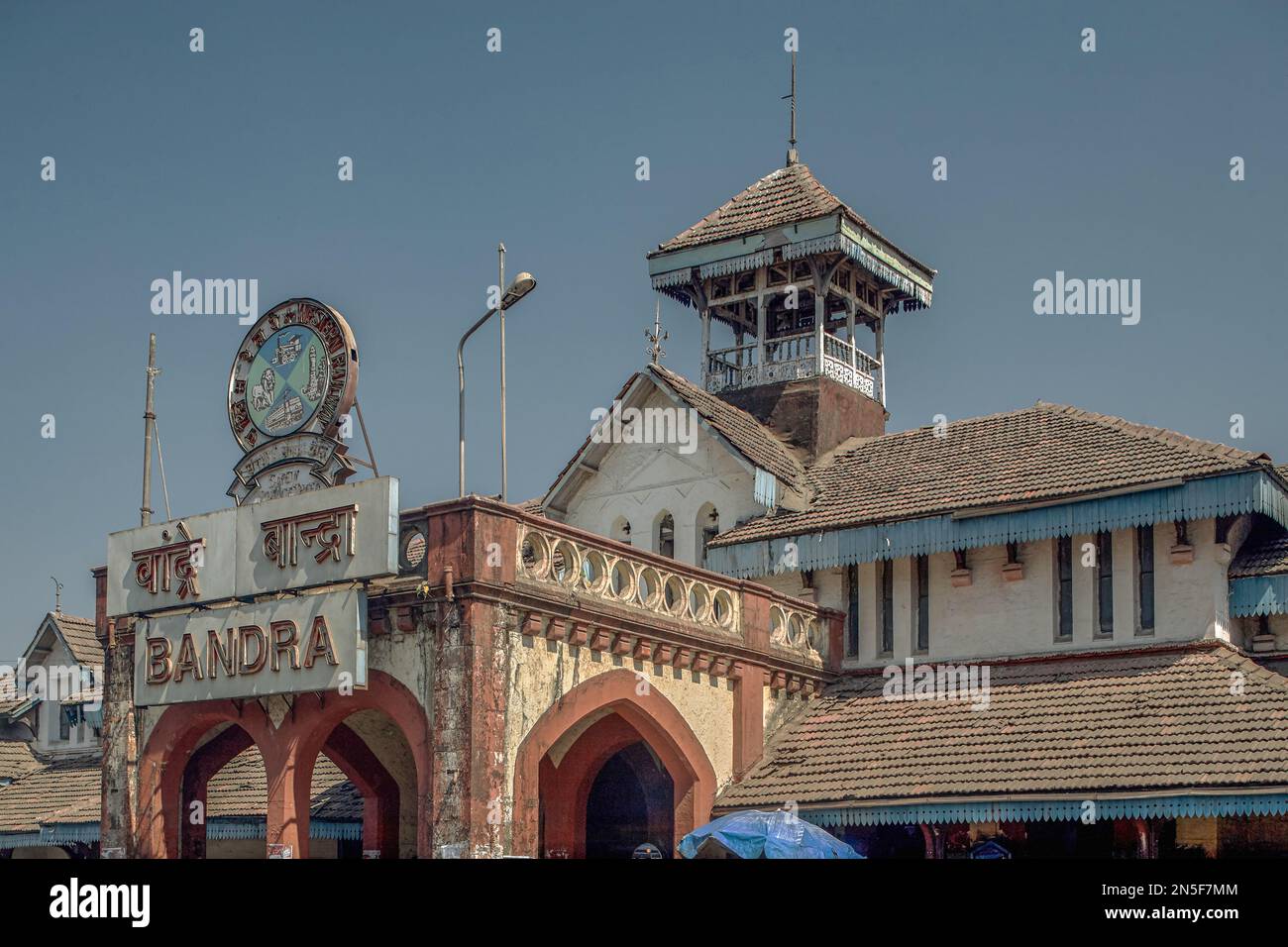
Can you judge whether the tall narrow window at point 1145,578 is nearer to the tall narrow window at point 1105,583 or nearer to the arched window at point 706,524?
the tall narrow window at point 1105,583

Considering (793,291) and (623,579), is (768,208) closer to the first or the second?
(793,291)

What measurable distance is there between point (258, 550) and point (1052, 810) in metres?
10.5

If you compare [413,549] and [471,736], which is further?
[413,549]

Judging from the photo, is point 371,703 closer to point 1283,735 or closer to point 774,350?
point 1283,735

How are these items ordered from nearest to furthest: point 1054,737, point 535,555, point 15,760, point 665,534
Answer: point 535,555 < point 1054,737 < point 665,534 < point 15,760

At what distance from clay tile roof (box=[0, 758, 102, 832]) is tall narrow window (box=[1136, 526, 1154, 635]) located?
65.9 feet

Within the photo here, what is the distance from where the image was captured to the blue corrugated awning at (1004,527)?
23938mm

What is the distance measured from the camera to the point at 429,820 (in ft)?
63.1

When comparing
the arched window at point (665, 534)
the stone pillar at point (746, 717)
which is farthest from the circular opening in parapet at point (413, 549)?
the arched window at point (665, 534)

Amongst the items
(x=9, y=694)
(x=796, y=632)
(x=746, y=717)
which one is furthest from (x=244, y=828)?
(x=9, y=694)

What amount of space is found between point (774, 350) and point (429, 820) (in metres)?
15.4

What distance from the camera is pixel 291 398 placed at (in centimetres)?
2219

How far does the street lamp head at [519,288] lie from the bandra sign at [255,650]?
4351 mm
